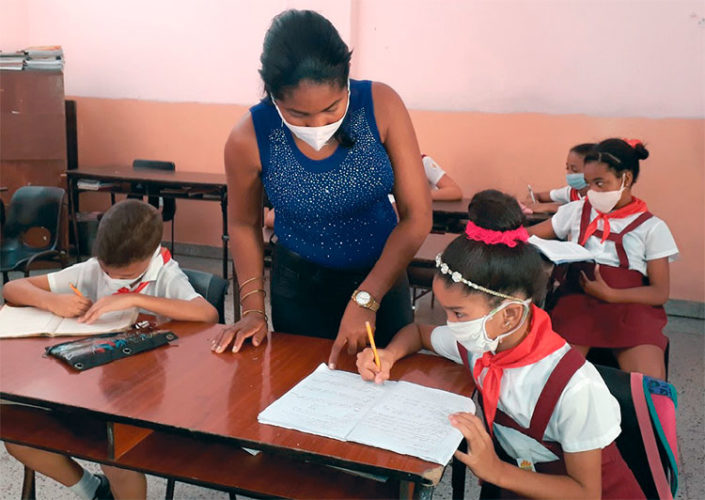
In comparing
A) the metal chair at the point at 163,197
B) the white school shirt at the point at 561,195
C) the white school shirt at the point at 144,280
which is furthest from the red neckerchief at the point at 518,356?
the metal chair at the point at 163,197

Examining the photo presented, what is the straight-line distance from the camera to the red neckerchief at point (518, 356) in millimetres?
1218

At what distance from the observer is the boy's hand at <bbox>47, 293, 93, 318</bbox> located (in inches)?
61.1

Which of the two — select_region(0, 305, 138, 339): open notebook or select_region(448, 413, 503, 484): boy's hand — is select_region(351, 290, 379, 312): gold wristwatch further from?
select_region(0, 305, 138, 339): open notebook

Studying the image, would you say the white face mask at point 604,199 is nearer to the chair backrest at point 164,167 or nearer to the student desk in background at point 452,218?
the student desk in background at point 452,218

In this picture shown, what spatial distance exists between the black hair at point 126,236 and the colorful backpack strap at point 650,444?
116 centimetres

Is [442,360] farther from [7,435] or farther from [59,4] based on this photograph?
[59,4]

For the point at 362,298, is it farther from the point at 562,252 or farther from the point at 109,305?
the point at 562,252

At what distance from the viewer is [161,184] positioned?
4480 mm

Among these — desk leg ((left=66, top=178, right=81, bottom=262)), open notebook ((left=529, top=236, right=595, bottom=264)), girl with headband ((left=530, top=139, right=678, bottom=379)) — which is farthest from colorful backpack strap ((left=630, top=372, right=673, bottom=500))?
desk leg ((left=66, top=178, right=81, bottom=262))

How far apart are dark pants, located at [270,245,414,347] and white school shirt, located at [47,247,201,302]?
276 millimetres

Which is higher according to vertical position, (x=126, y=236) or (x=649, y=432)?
(x=126, y=236)

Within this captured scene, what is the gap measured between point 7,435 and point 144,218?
0.62 meters

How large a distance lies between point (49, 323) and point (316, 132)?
2.45 ft

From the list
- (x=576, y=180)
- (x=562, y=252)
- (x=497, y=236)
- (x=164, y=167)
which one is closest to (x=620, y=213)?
(x=562, y=252)
